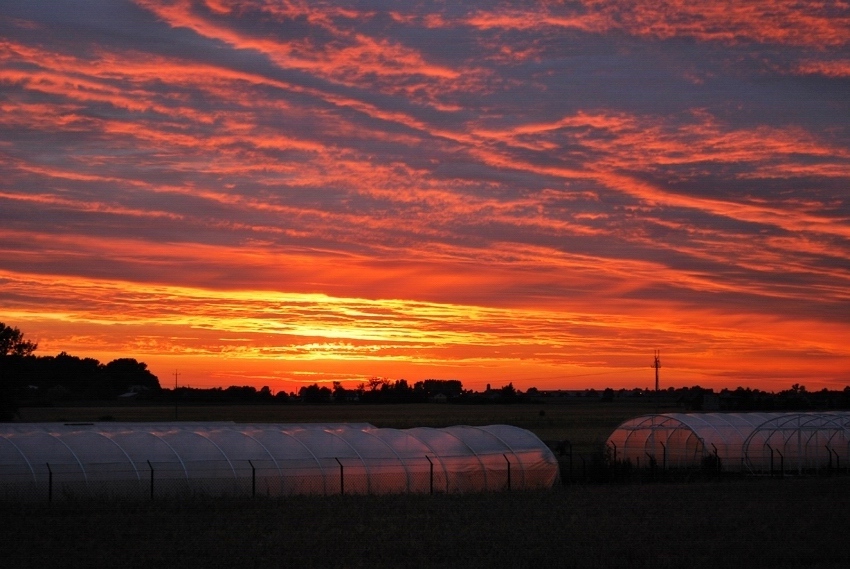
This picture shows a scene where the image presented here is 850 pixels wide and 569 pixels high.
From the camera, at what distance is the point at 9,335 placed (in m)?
55.4

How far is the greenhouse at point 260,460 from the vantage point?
26578mm

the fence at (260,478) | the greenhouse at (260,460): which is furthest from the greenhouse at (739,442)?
the fence at (260,478)

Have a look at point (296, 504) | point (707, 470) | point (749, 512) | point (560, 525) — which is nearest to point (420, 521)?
point (560, 525)

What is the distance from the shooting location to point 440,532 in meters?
20.2

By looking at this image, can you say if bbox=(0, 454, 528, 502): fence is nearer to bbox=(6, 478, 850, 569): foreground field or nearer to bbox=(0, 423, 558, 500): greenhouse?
bbox=(0, 423, 558, 500): greenhouse

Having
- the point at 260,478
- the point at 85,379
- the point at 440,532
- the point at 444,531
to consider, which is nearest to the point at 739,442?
the point at 260,478

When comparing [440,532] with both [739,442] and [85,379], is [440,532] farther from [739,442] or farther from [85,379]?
[85,379]

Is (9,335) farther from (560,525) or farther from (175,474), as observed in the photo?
(560,525)

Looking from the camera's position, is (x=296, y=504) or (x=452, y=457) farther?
(x=452, y=457)

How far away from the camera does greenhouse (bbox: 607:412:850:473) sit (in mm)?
40531

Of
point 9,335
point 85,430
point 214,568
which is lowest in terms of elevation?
point 214,568

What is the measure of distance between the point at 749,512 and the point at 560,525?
5674 millimetres

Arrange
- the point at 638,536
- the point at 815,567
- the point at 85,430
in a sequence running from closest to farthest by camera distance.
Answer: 1. the point at 815,567
2. the point at 638,536
3. the point at 85,430

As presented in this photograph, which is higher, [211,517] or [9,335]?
[9,335]
